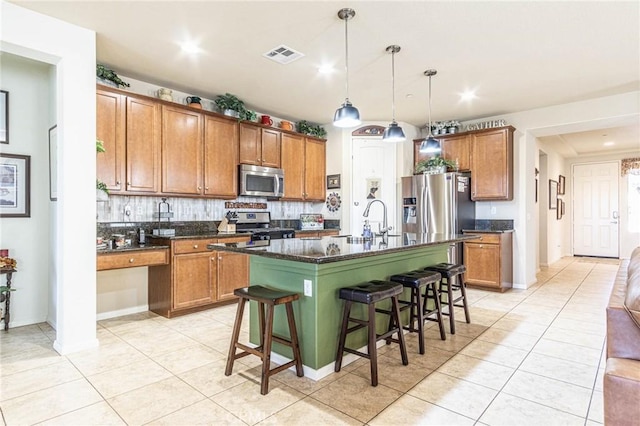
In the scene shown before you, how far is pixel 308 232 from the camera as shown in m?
5.64

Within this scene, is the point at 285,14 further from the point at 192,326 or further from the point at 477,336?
the point at 477,336

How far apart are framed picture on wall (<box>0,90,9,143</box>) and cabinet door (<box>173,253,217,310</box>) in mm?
2006

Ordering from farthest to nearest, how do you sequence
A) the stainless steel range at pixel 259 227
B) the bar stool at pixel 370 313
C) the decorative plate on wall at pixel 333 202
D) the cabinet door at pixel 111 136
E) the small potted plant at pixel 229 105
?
the decorative plate on wall at pixel 333 202
the stainless steel range at pixel 259 227
the small potted plant at pixel 229 105
the cabinet door at pixel 111 136
the bar stool at pixel 370 313

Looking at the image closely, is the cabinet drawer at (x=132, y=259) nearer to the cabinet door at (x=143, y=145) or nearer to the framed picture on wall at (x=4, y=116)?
the cabinet door at (x=143, y=145)

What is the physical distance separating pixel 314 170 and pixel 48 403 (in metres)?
4.63

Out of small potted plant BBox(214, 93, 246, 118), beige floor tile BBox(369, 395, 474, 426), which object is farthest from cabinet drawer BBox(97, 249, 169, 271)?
beige floor tile BBox(369, 395, 474, 426)

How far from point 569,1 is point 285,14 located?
2.11 metres

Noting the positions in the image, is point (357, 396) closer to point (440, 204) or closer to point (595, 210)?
point (440, 204)

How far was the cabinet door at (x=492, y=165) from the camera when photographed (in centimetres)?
533

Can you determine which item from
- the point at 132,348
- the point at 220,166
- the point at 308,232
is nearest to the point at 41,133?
the point at 220,166

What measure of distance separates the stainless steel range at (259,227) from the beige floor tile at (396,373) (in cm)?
255

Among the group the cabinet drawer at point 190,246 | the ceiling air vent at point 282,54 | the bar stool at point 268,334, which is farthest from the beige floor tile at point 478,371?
the ceiling air vent at point 282,54

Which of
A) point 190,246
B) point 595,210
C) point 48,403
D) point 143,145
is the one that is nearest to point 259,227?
point 190,246

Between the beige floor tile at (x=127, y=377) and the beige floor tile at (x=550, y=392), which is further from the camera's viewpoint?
the beige floor tile at (x=127, y=377)
